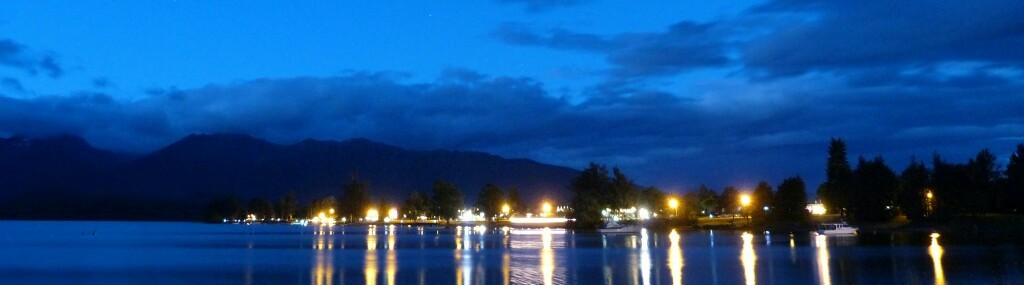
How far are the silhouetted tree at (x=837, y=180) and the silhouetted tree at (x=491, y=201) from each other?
70186 mm

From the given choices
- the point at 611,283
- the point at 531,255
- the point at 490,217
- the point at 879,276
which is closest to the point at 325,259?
the point at 531,255

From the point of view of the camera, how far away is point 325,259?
5350 centimetres

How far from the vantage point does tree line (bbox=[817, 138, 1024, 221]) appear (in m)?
106

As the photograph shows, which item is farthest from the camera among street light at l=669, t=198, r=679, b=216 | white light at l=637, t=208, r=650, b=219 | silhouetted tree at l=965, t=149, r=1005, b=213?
white light at l=637, t=208, r=650, b=219

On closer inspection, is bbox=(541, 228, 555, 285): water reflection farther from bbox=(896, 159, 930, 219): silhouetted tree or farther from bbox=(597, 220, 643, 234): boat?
bbox=(896, 159, 930, 219): silhouetted tree

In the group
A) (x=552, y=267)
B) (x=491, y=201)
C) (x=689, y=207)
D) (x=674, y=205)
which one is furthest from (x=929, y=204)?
(x=491, y=201)

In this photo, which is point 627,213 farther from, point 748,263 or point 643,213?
point 748,263

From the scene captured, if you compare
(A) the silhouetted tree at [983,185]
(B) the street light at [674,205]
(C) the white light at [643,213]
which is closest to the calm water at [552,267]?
(A) the silhouetted tree at [983,185]

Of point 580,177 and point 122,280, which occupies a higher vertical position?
point 580,177

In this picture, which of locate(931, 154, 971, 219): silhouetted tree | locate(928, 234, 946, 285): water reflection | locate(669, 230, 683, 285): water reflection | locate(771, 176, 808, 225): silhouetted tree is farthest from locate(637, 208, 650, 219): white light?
locate(928, 234, 946, 285): water reflection

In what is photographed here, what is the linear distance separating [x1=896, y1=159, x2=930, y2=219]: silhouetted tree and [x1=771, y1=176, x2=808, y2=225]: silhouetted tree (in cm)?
1286

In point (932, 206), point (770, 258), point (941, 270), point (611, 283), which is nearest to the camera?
point (611, 283)

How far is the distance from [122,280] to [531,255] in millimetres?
23831

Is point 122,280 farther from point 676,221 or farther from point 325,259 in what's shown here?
point 676,221
